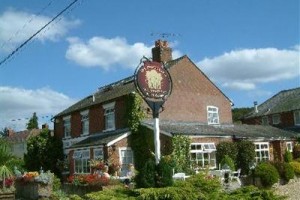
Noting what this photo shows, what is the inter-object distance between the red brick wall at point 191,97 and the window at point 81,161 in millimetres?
6757

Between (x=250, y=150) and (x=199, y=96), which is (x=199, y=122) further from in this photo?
(x=250, y=150)

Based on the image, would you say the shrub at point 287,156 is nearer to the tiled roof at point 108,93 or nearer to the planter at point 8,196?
the tiled roof at point 108,93

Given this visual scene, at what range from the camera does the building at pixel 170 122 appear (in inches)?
1221

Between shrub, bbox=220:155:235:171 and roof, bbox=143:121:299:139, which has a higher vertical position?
roof, bbox=143:121:299:139

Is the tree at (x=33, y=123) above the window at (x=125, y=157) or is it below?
above

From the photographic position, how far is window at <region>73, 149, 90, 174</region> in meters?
34.1

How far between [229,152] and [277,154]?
6.75 meters

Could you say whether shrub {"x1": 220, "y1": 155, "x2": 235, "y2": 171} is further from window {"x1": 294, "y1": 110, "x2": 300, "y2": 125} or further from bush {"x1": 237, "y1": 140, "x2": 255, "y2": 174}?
window {"x1": 294, "y1": 110, "x2": 300, "y2": 125}

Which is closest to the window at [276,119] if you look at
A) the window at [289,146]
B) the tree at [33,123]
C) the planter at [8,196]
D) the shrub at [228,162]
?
the window at [289,146]

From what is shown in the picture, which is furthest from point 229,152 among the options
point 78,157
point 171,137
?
point 78,157

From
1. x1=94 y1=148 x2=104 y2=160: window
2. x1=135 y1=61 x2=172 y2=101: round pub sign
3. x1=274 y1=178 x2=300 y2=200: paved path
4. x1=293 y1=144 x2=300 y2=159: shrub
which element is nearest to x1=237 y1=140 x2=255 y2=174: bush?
x1=274 y1=178 x2=300 y2=200: paved path

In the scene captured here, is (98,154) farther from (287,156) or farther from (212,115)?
(287,156)

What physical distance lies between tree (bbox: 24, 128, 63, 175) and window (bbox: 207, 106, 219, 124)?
583 inches

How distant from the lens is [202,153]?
30.5m
